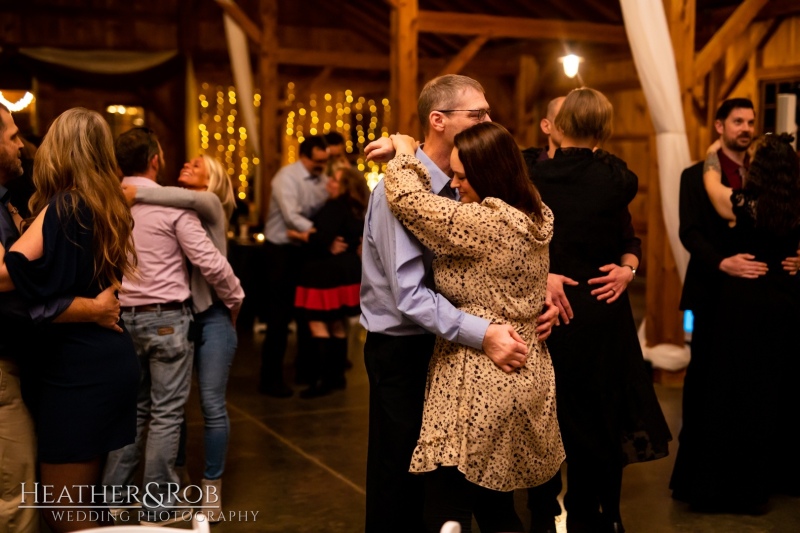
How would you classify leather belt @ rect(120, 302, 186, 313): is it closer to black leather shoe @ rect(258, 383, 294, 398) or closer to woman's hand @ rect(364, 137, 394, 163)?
woman's hand @ rect(364, 137, 394, 163)

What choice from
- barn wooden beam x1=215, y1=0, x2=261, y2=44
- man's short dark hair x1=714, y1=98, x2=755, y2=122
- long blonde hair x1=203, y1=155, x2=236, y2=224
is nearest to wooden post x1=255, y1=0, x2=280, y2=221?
barn wooden beam x1=215, y1=0, x2=261, y2=44

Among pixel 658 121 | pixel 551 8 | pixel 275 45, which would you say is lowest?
pixel 658 121

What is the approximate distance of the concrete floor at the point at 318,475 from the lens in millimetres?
3709

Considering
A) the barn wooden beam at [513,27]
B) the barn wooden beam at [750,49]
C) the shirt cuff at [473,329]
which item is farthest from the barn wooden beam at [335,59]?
the shirt cuff at [473,329]

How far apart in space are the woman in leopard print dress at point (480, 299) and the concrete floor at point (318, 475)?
1386 millimetres

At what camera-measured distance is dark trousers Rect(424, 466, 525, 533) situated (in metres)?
2.39

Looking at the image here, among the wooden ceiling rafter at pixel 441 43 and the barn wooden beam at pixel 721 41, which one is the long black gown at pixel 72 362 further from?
the wooden ceiling rafter at pixel 441 43

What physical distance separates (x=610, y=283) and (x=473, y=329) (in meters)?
1.02

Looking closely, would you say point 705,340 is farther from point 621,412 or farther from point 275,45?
point 275,45

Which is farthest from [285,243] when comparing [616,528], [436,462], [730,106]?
[436,462]

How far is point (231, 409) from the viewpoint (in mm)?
5586

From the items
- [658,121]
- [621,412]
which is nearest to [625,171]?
[621,412]

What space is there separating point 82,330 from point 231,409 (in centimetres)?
308

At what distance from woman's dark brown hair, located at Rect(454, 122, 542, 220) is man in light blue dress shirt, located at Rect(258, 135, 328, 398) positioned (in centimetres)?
369
